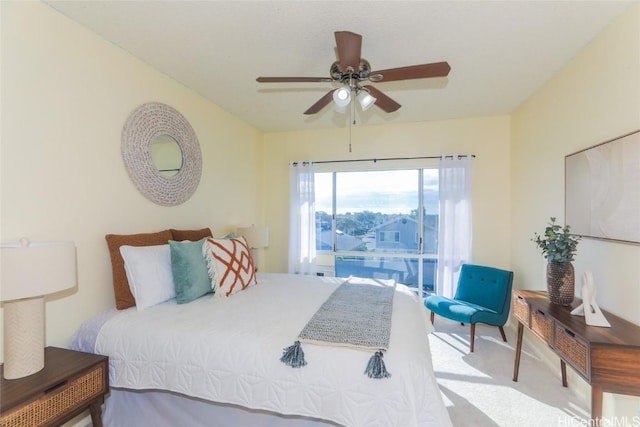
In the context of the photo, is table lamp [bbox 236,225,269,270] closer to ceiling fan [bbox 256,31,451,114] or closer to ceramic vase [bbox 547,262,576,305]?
ceiling fan [bbox 256,31,451,114]

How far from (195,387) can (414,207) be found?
3356 mm

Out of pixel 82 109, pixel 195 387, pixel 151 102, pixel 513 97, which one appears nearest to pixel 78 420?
pixel 195 387

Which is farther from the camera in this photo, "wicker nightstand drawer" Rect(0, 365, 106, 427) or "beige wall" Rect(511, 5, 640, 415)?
"beige wall" Rect(511, 5, 640, 415)

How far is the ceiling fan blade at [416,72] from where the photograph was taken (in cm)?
178

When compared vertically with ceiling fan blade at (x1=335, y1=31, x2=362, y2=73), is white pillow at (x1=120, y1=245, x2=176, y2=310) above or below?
below

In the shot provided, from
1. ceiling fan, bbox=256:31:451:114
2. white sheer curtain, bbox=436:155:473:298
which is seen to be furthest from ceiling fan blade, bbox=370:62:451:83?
white sheer curtain, bbox=436:155:473:298

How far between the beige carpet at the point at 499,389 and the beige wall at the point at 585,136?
328mm

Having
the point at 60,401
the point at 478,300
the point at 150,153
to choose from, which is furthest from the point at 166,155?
the point at 478,300

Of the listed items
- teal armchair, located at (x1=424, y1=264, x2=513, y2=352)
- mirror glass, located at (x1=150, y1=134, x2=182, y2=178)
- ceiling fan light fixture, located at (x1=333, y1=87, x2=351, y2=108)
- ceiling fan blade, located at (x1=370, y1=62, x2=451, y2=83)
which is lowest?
teal armchair, located at (x1=424, y1=264, x2=513, y2=352)

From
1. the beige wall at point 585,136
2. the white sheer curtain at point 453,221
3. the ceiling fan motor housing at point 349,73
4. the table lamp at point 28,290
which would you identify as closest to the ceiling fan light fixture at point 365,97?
the ceiling fan motor housing at point 349,73

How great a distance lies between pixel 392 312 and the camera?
2.02m

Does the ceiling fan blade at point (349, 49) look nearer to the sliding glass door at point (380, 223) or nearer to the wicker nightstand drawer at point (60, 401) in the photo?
the wicker nightstand drawer at point (60, 401)

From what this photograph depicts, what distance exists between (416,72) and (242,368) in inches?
78.3

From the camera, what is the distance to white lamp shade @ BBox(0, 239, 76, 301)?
4.13 ft
